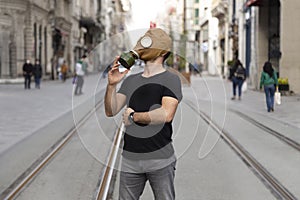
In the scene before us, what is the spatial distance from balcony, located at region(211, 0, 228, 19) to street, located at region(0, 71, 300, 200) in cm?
3572

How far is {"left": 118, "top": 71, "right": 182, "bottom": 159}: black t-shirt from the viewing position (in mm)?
3477

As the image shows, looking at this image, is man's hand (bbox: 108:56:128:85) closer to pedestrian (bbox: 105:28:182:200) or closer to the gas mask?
pedestrian (bbox: 105:28:182:200)

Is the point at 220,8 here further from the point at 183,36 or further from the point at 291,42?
the point at 183,36

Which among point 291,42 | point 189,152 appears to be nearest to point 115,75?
point 189,152

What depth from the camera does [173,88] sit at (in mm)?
3482

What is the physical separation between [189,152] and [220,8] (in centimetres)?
4219

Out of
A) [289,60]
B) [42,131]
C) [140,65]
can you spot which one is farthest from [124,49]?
[289,60]

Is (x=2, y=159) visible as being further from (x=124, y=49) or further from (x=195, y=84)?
(x=124, y=49)

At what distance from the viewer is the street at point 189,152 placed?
4352 millimetres

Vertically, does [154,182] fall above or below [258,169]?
above

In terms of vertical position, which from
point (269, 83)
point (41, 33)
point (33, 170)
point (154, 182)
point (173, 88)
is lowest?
point (33, 170)

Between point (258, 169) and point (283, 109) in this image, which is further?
point (283, 109)

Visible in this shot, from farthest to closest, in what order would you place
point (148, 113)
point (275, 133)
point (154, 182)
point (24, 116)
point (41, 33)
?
point (41, 33) < point (24, 116) < point (275, 133) < point (154, 182) < point (148, 113)

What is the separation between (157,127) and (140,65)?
46 cm
